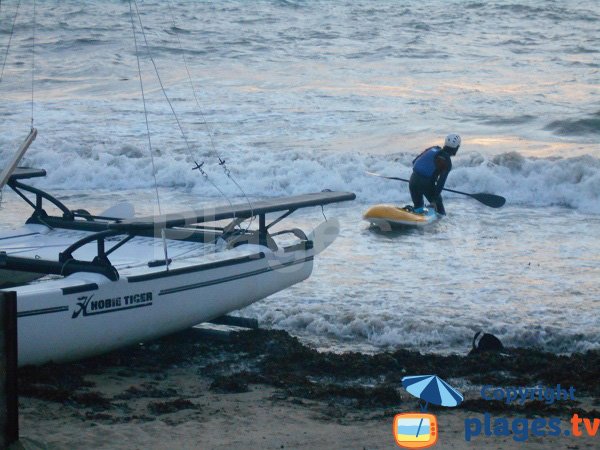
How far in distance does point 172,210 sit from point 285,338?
294 inches

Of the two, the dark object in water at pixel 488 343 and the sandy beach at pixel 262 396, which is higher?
the sandy beach at pixel 262 396

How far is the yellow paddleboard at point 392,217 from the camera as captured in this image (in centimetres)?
1338

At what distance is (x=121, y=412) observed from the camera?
6.04 m

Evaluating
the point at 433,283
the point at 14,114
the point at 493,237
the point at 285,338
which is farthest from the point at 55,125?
the point at 285,338

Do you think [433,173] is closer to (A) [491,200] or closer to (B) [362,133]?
(A) [491,200]

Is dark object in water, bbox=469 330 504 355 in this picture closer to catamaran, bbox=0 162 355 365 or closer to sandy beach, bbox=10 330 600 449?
sandy beach, bbox=10 330 600 449

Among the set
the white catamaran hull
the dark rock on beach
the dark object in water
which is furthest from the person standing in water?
the dark rock on beach

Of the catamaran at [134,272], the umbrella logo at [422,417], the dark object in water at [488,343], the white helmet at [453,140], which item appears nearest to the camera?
the umbrella logo at [422,417]

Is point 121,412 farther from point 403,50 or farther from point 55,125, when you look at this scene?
point 403,50

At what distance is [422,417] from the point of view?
19.6 ft

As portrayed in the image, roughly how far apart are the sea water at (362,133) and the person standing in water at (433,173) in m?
0.42

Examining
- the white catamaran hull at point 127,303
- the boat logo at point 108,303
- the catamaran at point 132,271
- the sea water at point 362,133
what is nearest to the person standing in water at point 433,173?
the sea water at point 362,133

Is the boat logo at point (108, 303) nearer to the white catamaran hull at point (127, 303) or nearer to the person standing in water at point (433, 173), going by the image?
the white catamaran hull at point (127, 303)

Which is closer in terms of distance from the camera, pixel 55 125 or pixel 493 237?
pixel 493 237
